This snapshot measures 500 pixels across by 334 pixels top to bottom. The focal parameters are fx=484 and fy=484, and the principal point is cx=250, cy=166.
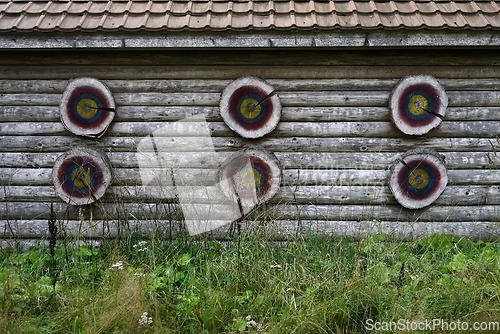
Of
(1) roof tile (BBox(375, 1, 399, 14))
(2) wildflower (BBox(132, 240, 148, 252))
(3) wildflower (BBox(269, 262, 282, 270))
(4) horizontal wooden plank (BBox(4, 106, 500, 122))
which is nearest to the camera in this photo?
(3) wildflower (BBox(269, 262, 282, 270))

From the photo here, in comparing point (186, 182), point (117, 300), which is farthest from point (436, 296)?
point (186, 182)

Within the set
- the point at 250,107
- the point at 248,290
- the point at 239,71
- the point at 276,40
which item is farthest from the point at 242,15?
the point at 248,290

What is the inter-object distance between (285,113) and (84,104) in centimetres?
207

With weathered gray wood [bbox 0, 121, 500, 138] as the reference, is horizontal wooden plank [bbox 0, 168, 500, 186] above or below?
below

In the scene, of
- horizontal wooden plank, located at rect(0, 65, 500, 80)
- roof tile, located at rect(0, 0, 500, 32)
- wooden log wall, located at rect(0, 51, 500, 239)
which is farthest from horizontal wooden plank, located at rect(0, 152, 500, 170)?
roof tile, located at rect(0, 0, 500, 32)

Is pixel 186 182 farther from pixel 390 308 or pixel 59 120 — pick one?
pixel 390 308

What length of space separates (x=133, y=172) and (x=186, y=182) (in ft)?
1.87

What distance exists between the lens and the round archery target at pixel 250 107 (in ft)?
16.2

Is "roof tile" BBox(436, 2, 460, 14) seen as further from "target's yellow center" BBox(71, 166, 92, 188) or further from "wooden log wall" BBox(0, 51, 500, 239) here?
"target's yellow center" BBox(71, 166, 92, 188)

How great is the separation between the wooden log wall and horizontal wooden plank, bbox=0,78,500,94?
1 centimetres

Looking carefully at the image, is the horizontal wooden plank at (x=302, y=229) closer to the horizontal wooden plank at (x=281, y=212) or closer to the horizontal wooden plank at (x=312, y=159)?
the horizontal wooden plank at (x=281, y=212)

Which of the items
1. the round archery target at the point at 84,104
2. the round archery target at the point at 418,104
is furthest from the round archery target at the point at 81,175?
the round archery target at the point at 418,104

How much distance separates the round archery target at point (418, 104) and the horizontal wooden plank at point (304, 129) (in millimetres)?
137

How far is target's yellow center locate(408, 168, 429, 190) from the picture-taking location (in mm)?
5004
